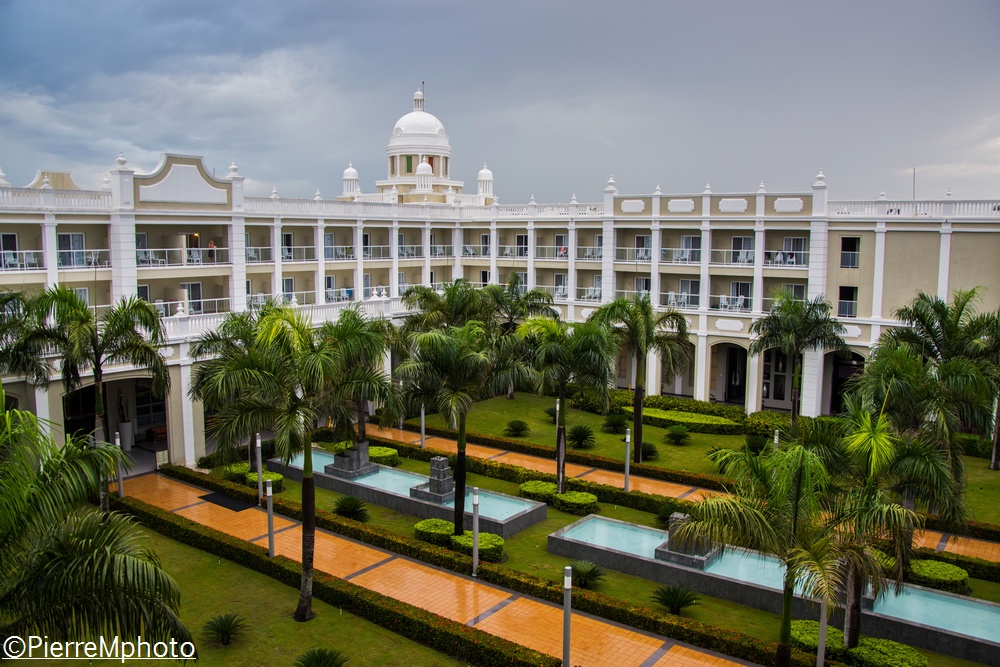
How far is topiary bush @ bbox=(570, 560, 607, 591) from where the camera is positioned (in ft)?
61.3

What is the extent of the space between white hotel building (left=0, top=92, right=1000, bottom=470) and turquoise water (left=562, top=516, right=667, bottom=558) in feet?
49.8

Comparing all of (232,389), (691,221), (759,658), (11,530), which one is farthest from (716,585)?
(691,221)

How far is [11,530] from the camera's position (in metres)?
9.19

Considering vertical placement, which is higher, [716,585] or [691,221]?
[691,221]

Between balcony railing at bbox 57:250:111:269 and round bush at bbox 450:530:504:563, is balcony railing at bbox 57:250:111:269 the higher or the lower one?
the higher one

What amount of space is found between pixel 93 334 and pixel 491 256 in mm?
30302

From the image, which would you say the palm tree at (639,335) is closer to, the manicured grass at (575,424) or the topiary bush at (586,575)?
the manicured grass at (575,424)

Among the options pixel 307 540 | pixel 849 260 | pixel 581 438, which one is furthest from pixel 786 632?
pixel 849 260

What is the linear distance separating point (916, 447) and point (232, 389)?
46.5 ft

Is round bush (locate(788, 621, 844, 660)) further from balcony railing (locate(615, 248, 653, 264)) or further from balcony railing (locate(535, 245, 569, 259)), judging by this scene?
balcony railing (locate(535, 245, 569, 259))

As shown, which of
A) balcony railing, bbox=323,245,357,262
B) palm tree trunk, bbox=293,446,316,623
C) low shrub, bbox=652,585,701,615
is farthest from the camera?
balcony railing, bbox=323,245,357,262

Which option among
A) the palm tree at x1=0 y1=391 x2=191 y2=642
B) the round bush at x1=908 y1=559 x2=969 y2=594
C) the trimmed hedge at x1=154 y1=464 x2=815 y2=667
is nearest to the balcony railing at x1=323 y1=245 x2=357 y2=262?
A: the trimmed hedge at x1=154 y1=464 x2=815 y2=667

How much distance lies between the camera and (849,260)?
36938mm

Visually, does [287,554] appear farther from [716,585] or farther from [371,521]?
[716,585]
